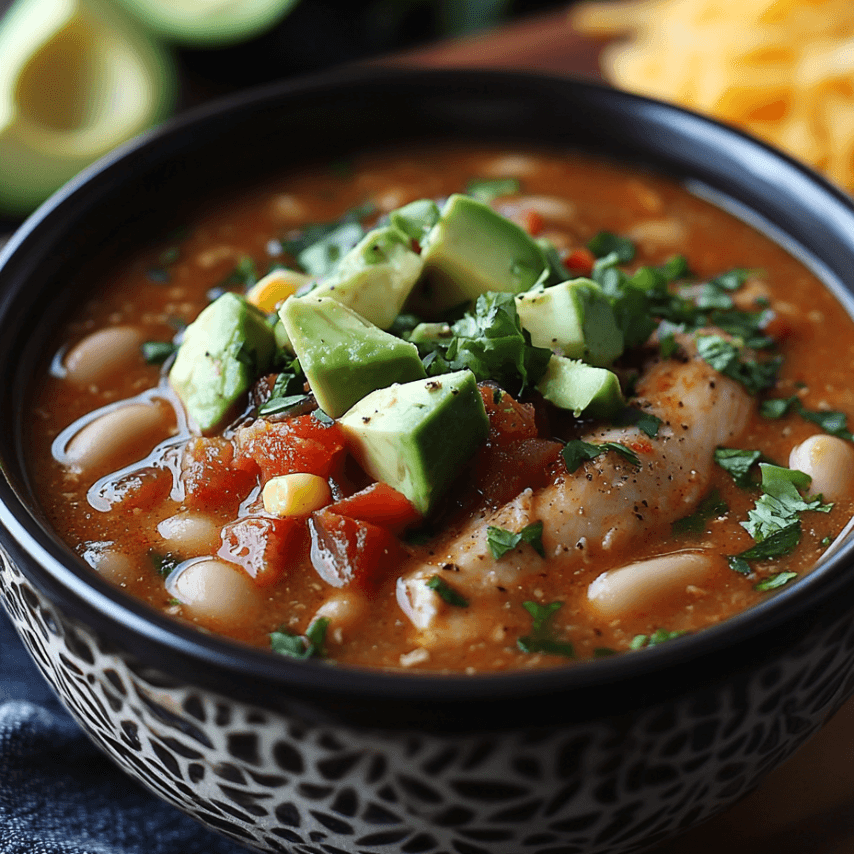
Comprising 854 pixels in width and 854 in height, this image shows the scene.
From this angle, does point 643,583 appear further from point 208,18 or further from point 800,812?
point 208,18

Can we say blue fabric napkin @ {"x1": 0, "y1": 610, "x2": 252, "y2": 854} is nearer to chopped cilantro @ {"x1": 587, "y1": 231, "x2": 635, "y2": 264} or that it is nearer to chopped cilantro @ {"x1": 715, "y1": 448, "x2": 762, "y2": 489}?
chopped cilantro @ {"x1": 715, "y1": 448, "x2": 762, "y2": 489}

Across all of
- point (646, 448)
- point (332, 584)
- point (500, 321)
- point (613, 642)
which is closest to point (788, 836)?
point (613, 642)

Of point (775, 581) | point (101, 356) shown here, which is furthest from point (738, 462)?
point (101, 356)

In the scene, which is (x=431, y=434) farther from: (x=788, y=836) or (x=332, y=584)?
(x=788, y=836)

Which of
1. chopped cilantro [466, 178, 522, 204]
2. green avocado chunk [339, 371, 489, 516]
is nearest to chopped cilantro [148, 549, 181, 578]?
green avocado chunk [339, 371, 489, 516]

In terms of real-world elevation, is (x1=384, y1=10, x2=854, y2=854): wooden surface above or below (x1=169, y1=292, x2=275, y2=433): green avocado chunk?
below
